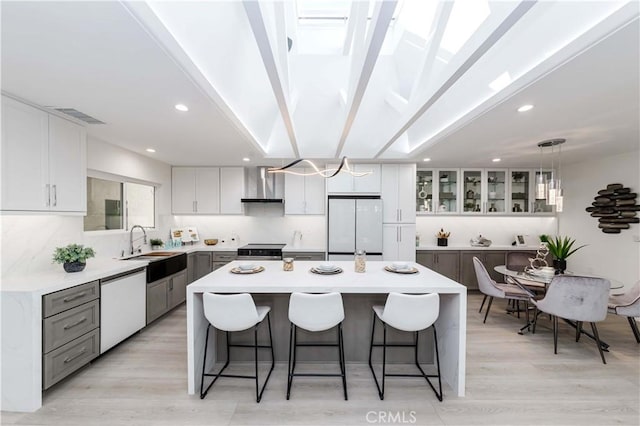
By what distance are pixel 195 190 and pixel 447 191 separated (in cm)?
492

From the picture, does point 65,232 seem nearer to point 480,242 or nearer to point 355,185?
point 355,185

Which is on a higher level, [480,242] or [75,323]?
[480,242]

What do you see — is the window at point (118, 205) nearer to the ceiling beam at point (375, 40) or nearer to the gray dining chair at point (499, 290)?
→ the ceiling beam at point (375, 40)

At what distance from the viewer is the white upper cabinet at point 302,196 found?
5.04 m

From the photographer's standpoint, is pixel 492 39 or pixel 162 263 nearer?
pixel 492 39

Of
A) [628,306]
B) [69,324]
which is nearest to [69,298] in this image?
[69,324]

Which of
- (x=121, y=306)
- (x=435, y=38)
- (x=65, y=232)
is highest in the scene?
(x=435, y=38)

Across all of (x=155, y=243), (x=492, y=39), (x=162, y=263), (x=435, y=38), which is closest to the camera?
(x=492, y=39)

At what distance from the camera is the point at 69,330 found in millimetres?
2260

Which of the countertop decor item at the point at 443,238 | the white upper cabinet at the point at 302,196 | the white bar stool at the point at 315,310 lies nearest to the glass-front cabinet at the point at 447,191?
the countertop decor item at the point at 443,238

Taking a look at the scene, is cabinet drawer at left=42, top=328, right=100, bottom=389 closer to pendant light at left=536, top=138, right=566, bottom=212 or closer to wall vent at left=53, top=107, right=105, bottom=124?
wall vent at left=53, top=107, right=105, bottom=124

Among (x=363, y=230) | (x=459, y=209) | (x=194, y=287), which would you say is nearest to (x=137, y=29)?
(x=194, y=287)

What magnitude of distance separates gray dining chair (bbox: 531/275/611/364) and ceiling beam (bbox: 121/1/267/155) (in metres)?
3.83

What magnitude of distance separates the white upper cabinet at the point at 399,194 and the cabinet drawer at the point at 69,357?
13.7ft
